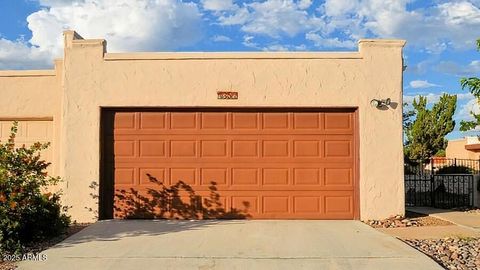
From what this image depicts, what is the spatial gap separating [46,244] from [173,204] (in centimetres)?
350

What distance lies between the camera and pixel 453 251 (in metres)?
8.94

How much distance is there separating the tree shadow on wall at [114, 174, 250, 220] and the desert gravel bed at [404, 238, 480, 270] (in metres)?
4.28

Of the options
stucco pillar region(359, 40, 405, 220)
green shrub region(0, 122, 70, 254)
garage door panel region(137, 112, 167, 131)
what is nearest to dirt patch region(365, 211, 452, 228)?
stucco pillar region(359, 40, 405, 220)

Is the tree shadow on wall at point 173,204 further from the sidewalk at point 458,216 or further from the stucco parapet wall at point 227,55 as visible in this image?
the sidewalk at point 458,216

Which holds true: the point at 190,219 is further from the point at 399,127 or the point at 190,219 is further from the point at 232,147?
the point at 399,127

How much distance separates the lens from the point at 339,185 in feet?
40.6

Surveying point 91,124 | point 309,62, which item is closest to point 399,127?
point 309,62

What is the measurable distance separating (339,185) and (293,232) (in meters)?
2.31

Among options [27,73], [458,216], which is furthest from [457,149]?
[27,73]

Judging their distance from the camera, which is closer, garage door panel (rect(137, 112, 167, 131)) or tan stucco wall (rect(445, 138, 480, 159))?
garage door panel (rect(137, 112, 167, 131))

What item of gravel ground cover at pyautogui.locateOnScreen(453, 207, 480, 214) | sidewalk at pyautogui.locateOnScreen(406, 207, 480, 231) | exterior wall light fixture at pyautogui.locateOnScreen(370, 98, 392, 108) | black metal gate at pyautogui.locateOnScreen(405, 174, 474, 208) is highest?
exterior wall light fixture at pyautogui.locateOnScreen(370, 98, 392, 108)

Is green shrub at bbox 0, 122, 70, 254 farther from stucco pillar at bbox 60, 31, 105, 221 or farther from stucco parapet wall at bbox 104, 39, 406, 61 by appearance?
stucco parapet wall at bbox 104, 39, 406, 61

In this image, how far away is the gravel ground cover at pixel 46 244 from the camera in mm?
8070

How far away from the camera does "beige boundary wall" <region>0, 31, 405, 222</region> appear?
1229 cm
